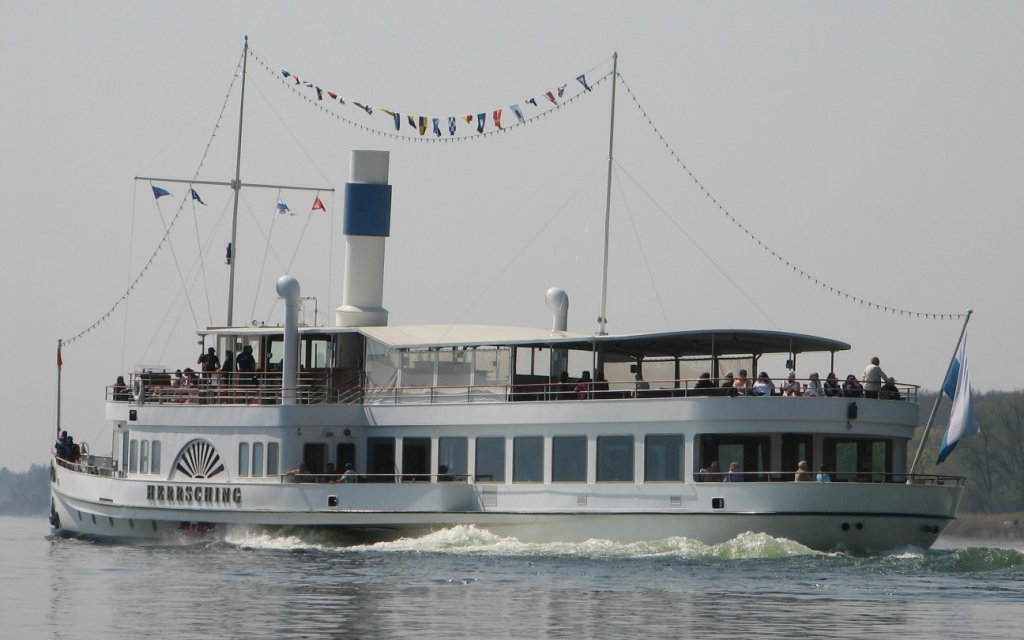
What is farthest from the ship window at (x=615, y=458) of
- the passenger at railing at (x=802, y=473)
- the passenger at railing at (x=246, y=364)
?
the passenger at railing at (x=246, y=364)

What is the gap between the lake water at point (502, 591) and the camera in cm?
2397

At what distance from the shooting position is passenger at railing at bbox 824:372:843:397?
35.0 metres

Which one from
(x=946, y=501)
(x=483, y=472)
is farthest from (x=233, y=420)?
(x=946, y=501)

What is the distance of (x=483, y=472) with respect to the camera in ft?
124

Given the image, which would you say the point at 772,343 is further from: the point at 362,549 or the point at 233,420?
the point at 233,420

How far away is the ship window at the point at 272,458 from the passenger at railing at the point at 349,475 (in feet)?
4.95

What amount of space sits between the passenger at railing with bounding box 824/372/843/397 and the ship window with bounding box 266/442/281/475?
12.2m

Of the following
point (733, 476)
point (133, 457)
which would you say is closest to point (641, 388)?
point (733, 476)

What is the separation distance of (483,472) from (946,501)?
31.1 feet

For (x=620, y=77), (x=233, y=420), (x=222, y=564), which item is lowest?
(x=222, y=564)

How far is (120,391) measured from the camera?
44.4 meters

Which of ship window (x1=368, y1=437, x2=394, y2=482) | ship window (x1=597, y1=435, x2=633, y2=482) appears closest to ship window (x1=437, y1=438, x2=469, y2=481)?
ship window (x1=368, y1=437, x2=394, y2=482)

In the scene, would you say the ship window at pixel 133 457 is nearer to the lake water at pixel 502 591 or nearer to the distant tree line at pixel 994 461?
the lake water at pixel 502 591

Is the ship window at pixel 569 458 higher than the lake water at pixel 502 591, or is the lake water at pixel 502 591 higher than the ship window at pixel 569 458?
the ship window at pixel 569 458
